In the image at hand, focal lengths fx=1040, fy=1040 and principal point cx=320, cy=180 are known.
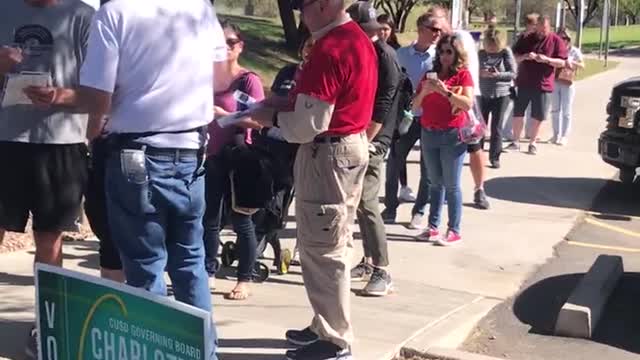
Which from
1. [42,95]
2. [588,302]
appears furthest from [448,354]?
[42,95]

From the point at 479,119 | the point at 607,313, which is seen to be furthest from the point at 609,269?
the point at 479,119

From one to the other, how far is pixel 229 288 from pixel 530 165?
7080 millimetres

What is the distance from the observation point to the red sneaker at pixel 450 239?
27.4 ft

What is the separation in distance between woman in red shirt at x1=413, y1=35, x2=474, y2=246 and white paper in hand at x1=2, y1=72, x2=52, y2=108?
3.89 meters

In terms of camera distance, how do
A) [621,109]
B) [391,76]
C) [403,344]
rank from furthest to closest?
[621,109]
[391,76]
[403,344]

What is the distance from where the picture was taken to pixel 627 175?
36.0ft

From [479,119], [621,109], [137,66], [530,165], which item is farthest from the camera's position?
[530,165]

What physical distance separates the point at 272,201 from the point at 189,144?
2.38 m

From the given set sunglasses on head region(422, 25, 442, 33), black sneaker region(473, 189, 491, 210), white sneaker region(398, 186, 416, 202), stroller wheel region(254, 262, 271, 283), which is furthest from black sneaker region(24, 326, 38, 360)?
black sneaker region(473, 189, 491, 210)

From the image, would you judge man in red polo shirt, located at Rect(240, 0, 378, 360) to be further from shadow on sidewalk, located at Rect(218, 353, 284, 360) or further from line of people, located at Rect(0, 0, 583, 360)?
shadow on sidewalk, located at Rect(218, 353, 284, 360)

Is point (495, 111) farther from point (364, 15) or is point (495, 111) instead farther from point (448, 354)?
point (448, 354)

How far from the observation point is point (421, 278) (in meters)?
7.32

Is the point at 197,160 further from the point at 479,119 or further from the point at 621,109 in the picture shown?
the point at 621,109

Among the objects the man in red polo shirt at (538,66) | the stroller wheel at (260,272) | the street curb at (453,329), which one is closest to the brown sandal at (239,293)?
the stroller wheel at (260,272)
